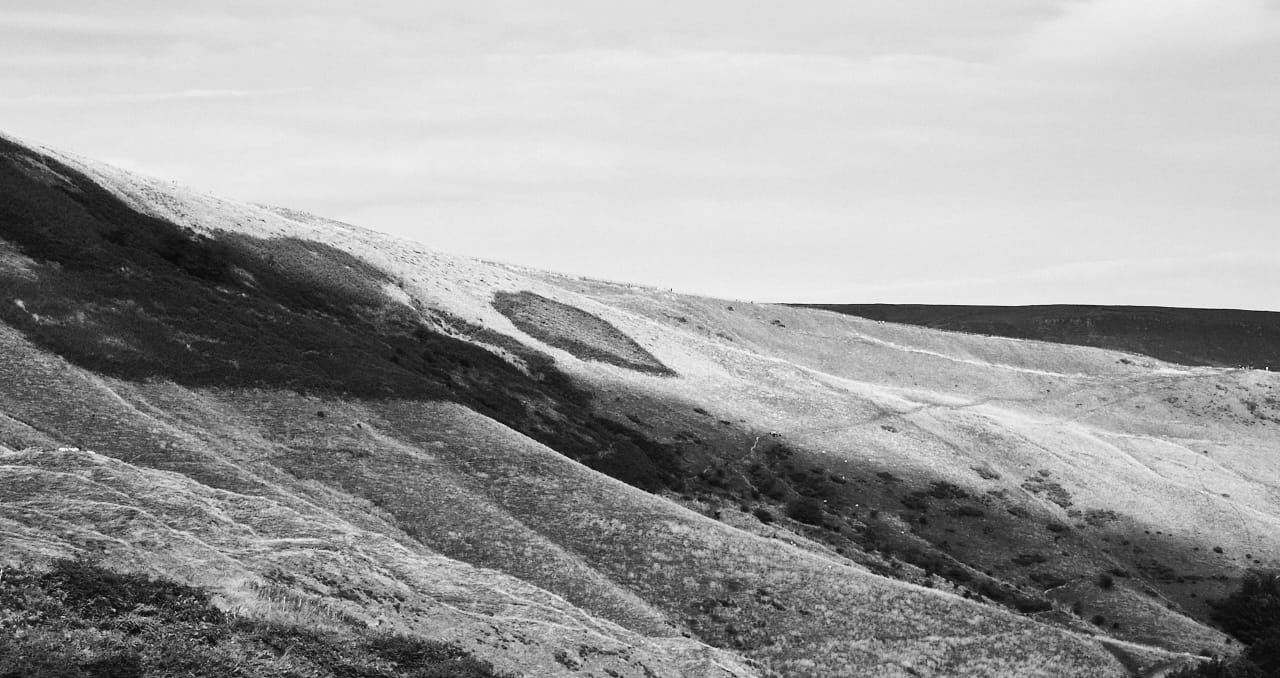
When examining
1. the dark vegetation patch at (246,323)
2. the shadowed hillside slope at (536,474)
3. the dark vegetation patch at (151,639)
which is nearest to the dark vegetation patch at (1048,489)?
the shadowed hillside slope at (536,474)

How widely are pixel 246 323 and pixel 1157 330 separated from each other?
165 meters

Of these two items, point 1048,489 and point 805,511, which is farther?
point 1048,489

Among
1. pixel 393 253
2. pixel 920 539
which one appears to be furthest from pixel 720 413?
pixel 393 253

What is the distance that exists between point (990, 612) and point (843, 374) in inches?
2746

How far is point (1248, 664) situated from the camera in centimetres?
4509

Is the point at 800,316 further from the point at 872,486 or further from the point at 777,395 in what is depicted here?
the point at 872,486

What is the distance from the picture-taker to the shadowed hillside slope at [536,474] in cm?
3256

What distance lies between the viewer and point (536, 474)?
4888cm

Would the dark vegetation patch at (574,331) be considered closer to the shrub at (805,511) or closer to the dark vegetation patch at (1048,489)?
the shrub at (805,511)

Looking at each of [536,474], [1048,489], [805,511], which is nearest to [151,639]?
[536,474]

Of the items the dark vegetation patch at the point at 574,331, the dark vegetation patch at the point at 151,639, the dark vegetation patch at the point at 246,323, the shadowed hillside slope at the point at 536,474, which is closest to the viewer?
the dark vegetation patch at the point at 151,639

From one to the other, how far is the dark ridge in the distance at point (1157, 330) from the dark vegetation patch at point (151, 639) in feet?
515

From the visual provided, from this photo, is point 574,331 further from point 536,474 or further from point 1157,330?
point 1157,330

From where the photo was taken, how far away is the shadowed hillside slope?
32.6 meters
